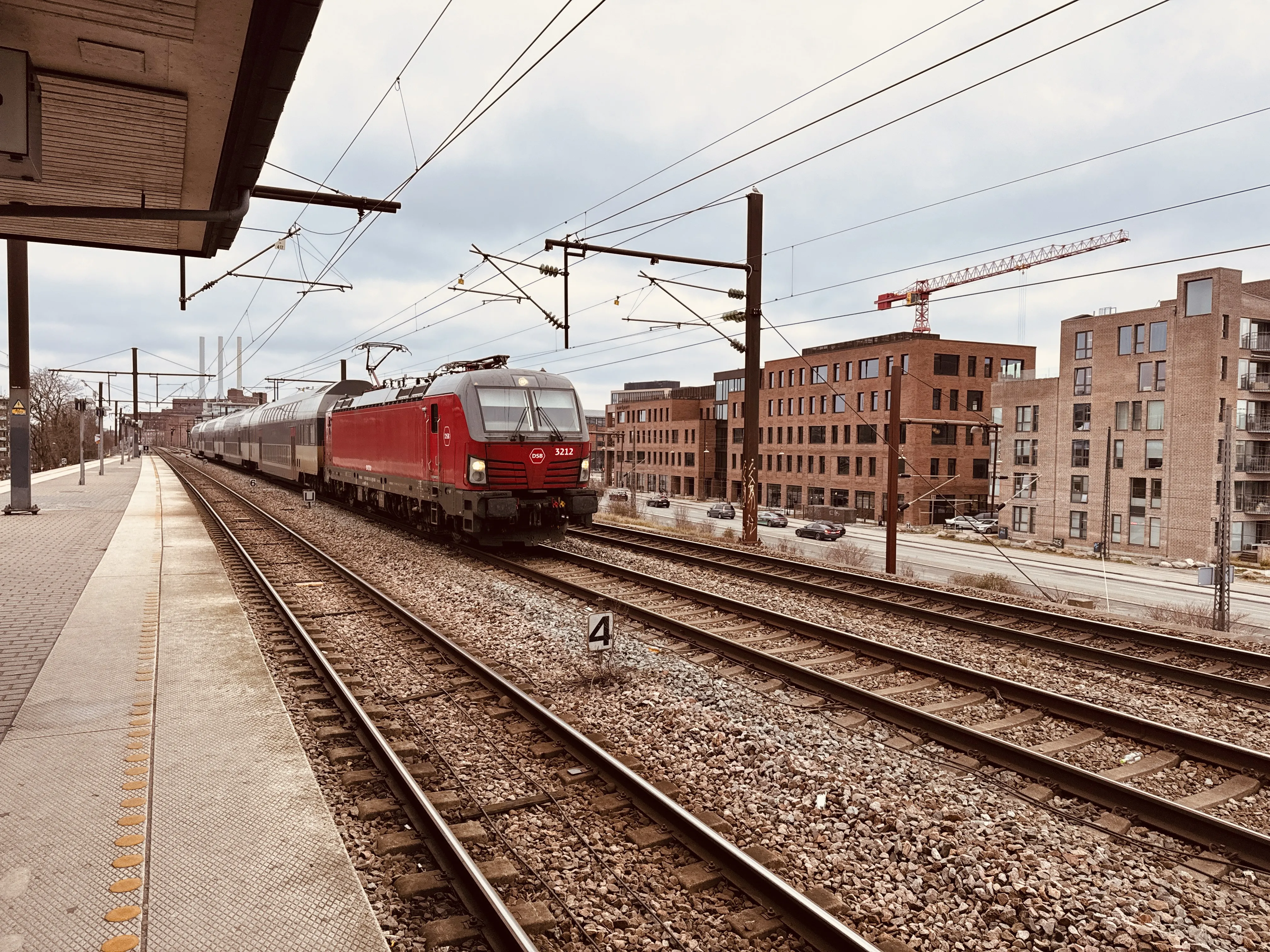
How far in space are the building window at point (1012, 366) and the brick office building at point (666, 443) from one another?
2833cm

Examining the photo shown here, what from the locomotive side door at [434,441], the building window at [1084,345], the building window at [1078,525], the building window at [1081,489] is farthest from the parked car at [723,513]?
the locomotive side door at [434,441]

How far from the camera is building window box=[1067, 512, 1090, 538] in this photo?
157 feet

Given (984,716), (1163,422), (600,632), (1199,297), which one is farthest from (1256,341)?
(600,632)

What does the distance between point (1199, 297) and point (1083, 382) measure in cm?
800

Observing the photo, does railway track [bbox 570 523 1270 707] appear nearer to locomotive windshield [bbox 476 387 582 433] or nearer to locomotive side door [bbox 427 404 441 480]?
locomotive windshield [bbox 476 387 582 433]

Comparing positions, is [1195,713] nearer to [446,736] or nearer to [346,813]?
[446,736]

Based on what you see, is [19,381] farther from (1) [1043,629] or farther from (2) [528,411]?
(1) [1043,629]

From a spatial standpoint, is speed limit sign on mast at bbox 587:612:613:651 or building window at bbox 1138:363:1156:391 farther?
building window at bbox 1138:363:1156:391

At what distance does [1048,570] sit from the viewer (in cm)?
3862

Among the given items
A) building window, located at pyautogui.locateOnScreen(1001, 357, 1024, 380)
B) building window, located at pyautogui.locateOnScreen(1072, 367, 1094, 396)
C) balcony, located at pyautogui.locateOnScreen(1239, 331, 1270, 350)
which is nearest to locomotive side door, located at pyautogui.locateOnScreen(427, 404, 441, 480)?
building window, located at pyautogui.locateOnScreen(1072, 367, 1094, 396)

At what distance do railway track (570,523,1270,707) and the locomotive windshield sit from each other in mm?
3776

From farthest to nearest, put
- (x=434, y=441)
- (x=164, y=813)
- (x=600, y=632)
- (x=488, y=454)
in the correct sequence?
(x=434, y=441) < (x=488, y=454) < (x=600, y=632) < (x=164, y=813)

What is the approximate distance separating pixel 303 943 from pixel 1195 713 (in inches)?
283

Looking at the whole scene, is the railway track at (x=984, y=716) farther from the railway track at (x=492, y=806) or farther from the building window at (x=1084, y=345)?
the building window at (x=1084, y=345)
